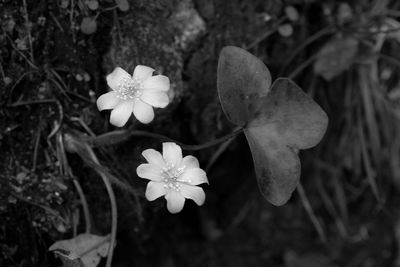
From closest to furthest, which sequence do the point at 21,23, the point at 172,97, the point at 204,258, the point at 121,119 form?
the point at 121,119 → the point at 21,23 → the point at 172,97 → the point at 204,258

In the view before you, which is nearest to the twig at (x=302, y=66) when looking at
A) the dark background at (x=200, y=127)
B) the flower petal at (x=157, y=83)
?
the dark background at (x=200, y=127)

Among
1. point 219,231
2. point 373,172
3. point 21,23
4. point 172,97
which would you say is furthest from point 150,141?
point 373,172

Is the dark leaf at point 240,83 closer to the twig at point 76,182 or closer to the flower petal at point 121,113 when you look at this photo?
the flower petal at point 121,113

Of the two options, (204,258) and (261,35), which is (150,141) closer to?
(261,35)

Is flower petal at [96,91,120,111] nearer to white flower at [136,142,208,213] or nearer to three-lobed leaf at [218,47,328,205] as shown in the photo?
white flower at [136,142,208,213]

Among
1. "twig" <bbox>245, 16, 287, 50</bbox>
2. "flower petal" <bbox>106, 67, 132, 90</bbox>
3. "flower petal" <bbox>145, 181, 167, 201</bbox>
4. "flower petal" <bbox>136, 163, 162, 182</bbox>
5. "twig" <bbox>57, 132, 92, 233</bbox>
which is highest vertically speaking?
"flower petal" <bbox>106, 67, 132, 90</bbox>

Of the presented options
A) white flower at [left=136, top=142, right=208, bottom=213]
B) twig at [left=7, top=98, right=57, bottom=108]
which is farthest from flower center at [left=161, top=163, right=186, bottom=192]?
twig at [left=7, top=98, right=57, bottom=108]
